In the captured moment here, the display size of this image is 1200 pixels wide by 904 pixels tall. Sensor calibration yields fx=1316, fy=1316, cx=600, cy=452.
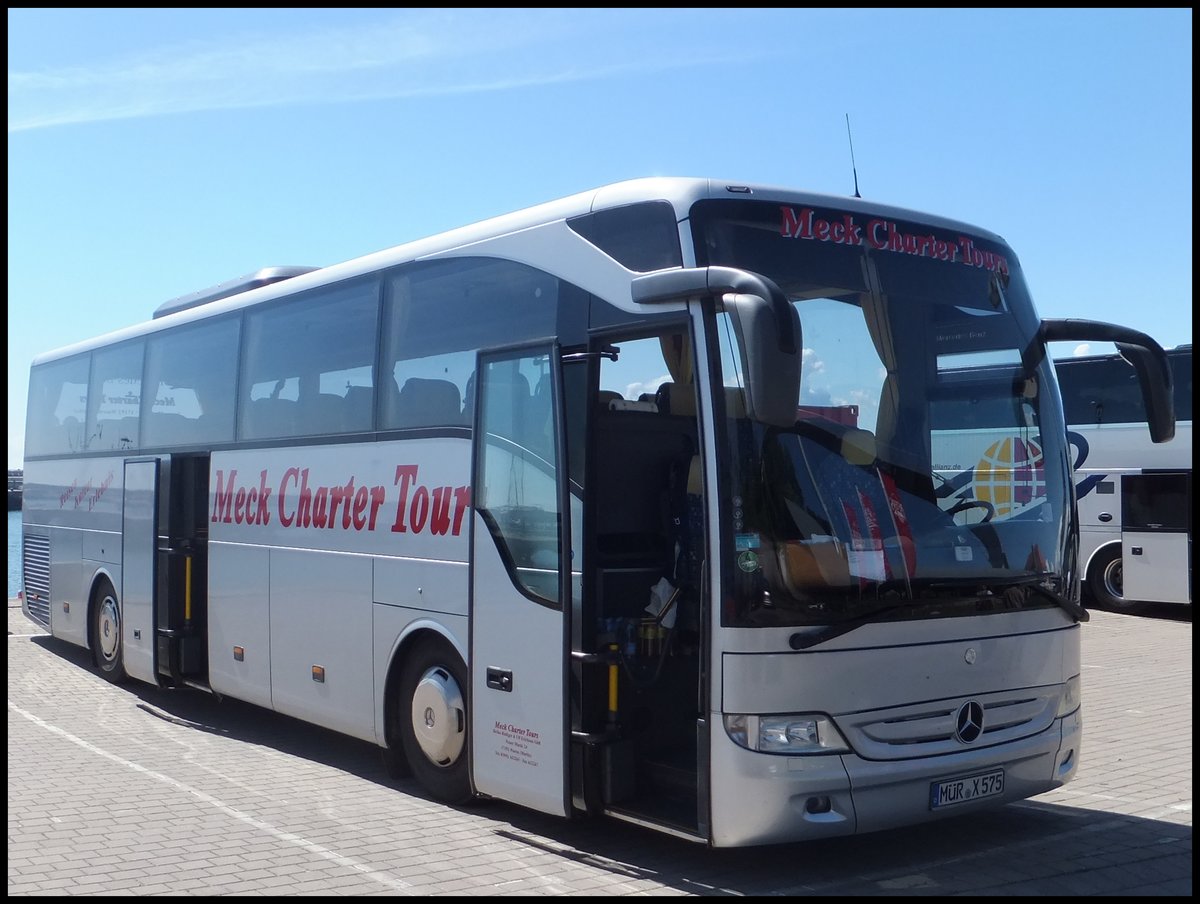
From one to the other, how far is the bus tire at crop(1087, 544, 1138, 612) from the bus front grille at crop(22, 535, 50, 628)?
15.4 metres

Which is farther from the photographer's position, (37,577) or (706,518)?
(37,577)

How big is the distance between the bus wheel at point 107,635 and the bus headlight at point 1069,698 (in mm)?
9030

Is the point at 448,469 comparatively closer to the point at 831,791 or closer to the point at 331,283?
the point at 331,283

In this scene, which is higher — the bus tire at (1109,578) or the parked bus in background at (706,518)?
the parked bus in background at (706,518)

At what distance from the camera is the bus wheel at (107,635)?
12945 millimetres

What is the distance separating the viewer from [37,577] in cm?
1585

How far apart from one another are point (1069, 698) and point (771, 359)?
2987mm

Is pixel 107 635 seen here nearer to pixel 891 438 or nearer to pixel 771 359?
pixel 891 438

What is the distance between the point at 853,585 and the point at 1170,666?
1013 cm

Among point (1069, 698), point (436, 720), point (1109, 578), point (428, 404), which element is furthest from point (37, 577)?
point (1109, 578)

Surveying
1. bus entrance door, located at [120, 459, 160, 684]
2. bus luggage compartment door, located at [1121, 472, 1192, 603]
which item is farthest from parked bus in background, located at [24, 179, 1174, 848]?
bus luggage compartment door, located at [1121, 472, 1192, 603]

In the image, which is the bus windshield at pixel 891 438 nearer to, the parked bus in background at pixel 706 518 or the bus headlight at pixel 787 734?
the parked bus in background at pixel 706 518

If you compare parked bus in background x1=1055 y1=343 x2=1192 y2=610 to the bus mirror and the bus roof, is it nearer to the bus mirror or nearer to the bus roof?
the bus roof

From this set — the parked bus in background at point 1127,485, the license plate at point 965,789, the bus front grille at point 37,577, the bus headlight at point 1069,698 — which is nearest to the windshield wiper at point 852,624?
the bus headlight at point 1069,698
